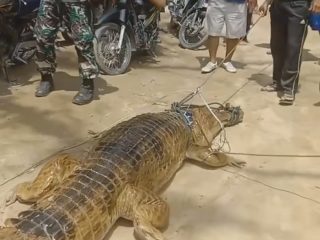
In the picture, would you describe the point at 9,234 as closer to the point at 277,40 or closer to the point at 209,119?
the point at 209,119

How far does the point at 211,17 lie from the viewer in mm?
5887

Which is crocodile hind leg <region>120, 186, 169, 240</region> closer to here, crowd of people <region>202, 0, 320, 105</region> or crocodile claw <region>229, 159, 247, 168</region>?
crocodile claw <region>229, 159, 247, 168</region>

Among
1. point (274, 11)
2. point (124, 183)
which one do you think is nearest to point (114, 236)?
point (124, 183)

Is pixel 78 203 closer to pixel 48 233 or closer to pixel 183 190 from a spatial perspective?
pixel 48 233

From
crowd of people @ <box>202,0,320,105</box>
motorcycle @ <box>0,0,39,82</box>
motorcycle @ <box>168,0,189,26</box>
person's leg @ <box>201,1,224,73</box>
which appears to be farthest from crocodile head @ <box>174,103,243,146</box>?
motorcycle @ <box>168,0,189,26</box>

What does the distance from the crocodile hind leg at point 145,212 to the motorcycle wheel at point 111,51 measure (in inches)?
108

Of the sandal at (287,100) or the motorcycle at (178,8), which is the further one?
the motorcycle at (178,8)

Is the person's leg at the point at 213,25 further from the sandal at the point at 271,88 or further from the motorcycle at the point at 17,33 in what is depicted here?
the motorcycle at the point at 17,33

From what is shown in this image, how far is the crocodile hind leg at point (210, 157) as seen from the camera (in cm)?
390

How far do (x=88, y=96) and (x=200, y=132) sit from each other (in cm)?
130

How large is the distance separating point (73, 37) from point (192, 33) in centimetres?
246

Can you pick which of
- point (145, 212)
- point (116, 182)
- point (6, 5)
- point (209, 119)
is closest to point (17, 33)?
point (6, 5)

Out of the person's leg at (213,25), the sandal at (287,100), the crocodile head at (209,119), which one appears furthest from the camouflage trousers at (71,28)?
the sandal at (287,100)

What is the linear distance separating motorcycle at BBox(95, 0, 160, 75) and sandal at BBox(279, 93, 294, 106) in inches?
71.7
